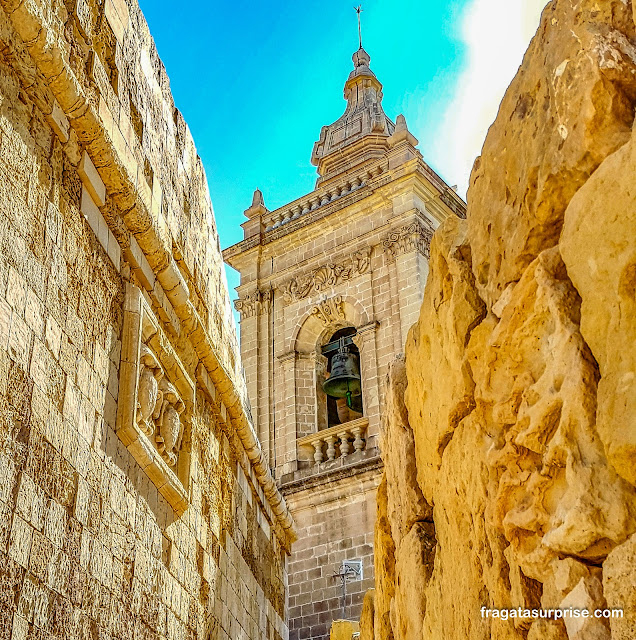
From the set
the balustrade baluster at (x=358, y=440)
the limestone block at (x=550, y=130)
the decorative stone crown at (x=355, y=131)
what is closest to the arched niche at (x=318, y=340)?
the balustrade baluster at (x=358, y=440)

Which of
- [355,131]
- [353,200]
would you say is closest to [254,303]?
[353,200]

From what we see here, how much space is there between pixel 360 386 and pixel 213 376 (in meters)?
9.67

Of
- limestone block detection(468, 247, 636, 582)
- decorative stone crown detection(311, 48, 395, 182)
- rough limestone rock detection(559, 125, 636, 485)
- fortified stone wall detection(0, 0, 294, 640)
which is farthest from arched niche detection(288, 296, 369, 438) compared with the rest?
Answer: rough limestone rock detection(559, 125, 636, 485)

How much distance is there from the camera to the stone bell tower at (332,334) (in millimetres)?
14734

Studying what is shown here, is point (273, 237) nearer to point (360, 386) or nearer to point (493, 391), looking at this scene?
point (360, 386)

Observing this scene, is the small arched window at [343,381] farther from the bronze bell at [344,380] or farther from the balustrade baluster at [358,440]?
the balustrade baluster at [358,440]

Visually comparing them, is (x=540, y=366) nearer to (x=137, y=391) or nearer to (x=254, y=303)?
(x=137, y=391)

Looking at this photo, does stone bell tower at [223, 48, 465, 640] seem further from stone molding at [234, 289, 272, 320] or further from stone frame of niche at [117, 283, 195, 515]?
stone frame of niche at [117, 283, 195, 515]

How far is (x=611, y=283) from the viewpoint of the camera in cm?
274

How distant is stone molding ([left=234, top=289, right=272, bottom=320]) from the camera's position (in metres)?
18.5

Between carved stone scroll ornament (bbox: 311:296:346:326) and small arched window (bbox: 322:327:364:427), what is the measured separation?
386 mm

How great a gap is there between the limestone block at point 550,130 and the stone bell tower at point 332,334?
11.2 meters

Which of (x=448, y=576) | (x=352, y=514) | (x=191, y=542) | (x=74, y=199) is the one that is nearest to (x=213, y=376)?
(x=191, y=542)

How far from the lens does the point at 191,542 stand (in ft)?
20.7
